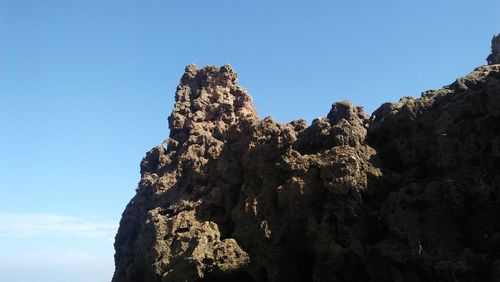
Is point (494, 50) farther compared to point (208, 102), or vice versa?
point (208, 102)

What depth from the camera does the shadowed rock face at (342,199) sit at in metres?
14.0

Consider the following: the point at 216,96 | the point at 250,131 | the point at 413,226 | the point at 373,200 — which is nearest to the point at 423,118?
the point at 373,200

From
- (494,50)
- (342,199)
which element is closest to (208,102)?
(342,199)

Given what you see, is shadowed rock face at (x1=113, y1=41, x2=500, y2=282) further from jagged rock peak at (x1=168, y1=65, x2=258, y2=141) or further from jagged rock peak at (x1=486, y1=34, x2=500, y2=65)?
jagged rock peak at (x1=486, y1=34, x2=500, y2=65)

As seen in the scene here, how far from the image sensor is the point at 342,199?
1638 cm

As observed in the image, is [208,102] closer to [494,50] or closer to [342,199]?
[342,199]

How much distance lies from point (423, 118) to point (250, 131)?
784cm

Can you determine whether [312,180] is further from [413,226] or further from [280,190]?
[413,226]

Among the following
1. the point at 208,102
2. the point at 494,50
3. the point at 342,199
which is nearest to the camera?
the point at 342,199

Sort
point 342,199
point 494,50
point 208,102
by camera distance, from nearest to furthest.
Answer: point 342,199 < point 494,50 < point 208,102

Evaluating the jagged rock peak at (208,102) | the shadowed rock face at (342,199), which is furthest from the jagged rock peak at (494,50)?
the jagged rock peak at (208,102)

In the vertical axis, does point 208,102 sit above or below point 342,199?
above

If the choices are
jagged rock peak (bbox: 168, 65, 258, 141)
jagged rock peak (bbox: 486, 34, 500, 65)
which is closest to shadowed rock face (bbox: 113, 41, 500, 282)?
jagged rock peak (bbox: 168, 65, 258, 141)

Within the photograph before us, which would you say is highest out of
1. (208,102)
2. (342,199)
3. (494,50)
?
(208,102)
